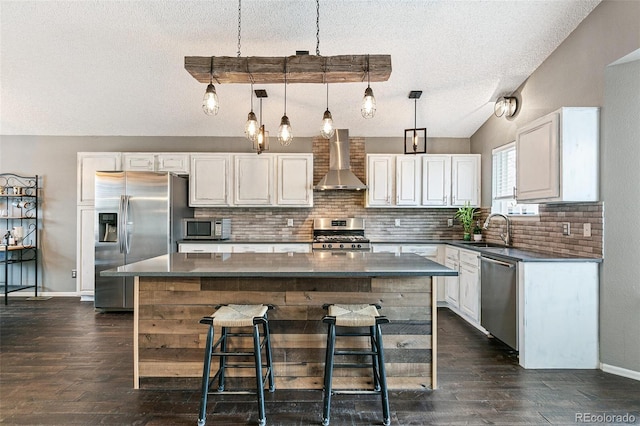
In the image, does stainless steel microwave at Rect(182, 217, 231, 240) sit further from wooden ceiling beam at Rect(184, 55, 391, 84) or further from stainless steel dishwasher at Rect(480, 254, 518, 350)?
stainless steel dishwasher at Rect(480, 254, 518, 350)

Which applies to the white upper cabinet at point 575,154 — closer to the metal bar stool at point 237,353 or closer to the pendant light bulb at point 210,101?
the metal bar stool at point 237,353

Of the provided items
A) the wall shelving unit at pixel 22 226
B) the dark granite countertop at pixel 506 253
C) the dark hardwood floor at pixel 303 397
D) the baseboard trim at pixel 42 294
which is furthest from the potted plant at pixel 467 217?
the wall shelving unit at pixel 22 226

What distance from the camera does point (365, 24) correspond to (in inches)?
136

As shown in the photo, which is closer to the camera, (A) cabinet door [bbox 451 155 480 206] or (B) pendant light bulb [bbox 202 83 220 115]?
(B) pendant light bulb [bbox 202 83 220 115]

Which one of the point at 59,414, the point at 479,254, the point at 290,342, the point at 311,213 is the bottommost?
the point at 59,414

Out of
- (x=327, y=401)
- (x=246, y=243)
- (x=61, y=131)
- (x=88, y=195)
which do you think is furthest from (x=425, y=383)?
(x=61, y=131)

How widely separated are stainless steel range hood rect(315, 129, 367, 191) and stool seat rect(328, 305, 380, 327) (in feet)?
9.47

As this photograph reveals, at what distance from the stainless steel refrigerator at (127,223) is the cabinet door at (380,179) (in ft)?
9.41

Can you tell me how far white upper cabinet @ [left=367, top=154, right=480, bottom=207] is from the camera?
17.6ft

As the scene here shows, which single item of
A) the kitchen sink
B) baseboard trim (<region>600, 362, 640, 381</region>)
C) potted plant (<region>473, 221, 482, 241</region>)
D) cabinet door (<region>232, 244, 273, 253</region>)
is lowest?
baseboard trim (<region>600, 362, 640, 381</region>)

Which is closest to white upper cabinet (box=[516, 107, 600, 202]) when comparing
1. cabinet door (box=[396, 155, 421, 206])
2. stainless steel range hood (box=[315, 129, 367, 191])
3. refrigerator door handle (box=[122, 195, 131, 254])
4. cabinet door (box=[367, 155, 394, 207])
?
cabinet door (box=[396, 155, 421, 206])

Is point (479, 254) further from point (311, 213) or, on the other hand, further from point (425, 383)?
point (311, 213)

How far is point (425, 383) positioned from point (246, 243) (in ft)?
10.5

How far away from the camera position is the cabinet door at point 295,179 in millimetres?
5387
